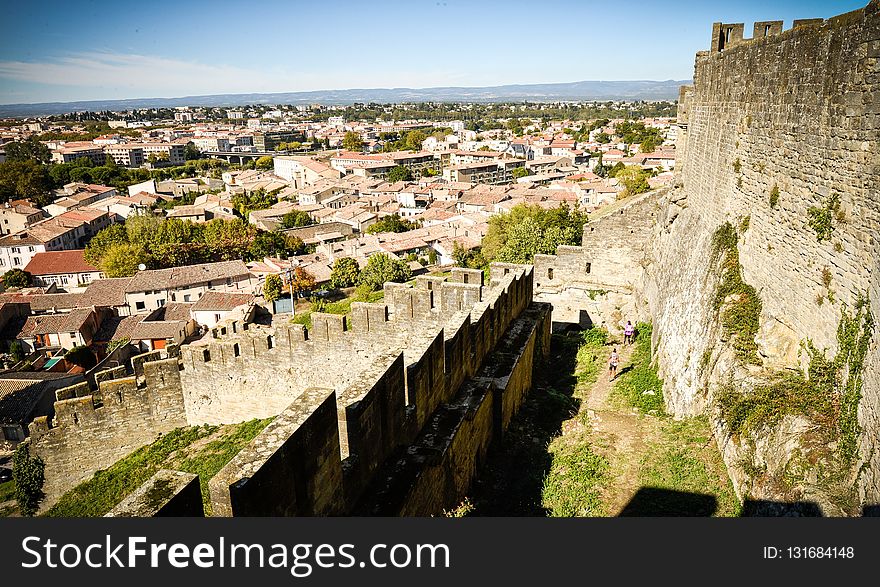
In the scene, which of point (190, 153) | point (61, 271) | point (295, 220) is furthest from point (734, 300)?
point (190, 153)

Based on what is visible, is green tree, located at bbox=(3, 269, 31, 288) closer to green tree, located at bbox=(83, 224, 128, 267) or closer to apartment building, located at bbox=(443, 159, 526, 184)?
green tree, located at bbox=(83, 224, 128, 267)

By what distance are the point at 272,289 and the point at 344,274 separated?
238 inches

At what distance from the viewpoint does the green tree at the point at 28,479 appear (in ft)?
37.7

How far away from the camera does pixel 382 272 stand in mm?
45750

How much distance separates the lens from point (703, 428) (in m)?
8.75

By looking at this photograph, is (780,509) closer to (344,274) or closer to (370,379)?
(370,379)

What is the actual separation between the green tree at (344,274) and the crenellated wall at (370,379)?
34599 mm

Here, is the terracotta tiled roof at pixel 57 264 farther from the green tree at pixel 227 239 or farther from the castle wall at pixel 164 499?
the castle wall at pixel 164 499

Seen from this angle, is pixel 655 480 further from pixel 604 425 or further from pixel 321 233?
pixel 321 233

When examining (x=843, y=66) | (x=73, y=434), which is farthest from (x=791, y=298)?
(x=73, y=434)

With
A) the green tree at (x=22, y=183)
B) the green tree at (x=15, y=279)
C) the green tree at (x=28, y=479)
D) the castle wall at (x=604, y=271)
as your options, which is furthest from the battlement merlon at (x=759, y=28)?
the green tree at (x=22, y=183)
